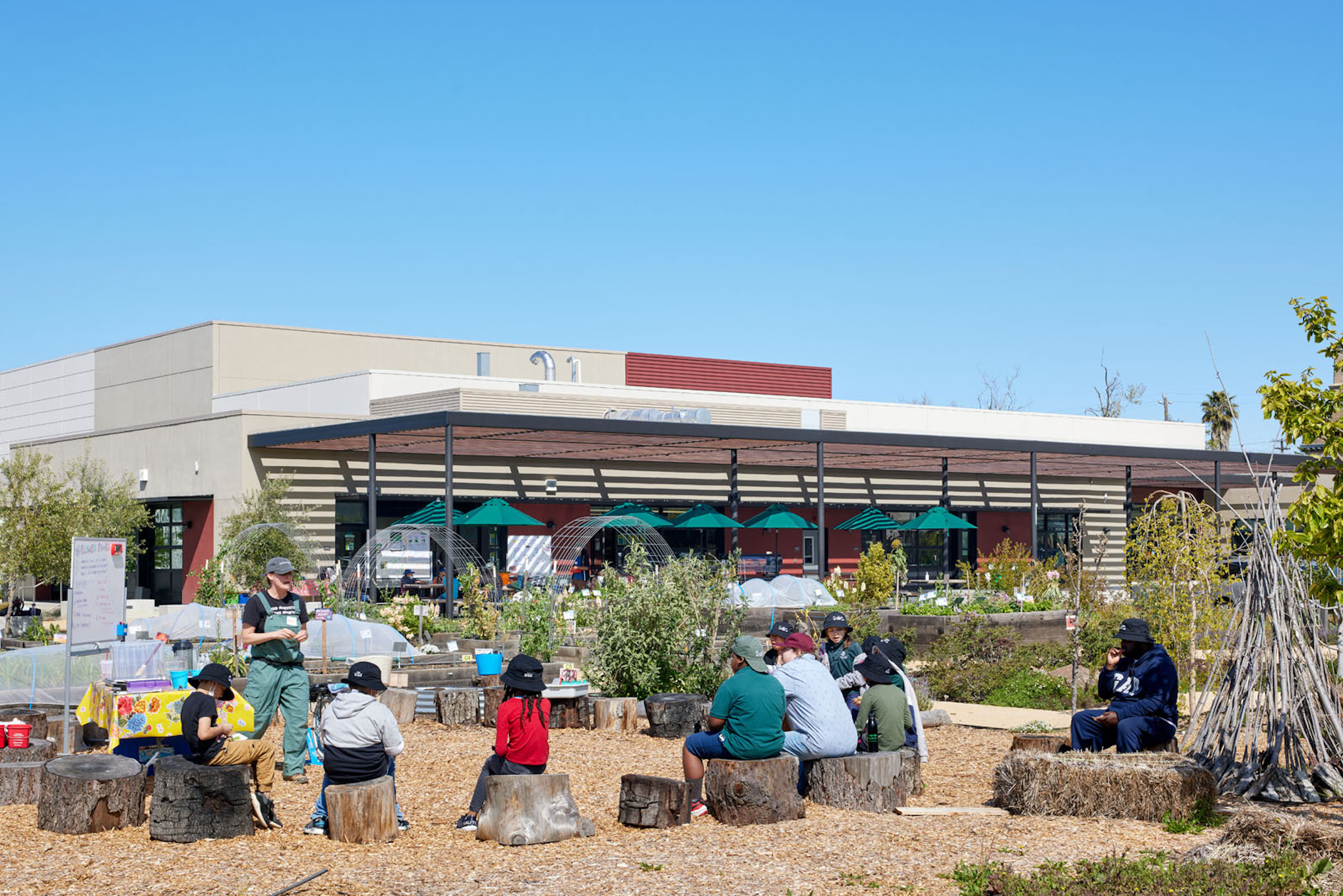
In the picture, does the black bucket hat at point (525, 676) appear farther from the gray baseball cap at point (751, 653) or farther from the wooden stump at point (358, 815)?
the gray baseball cap at point (751, 653)

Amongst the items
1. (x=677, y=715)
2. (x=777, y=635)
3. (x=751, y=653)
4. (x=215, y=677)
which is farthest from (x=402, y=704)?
(x=751, y=653)

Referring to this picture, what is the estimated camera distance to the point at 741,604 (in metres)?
15.4

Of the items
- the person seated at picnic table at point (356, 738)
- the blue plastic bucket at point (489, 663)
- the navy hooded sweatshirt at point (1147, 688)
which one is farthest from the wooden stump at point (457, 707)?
the navy hooded sweatshirt at point (1147, 688)

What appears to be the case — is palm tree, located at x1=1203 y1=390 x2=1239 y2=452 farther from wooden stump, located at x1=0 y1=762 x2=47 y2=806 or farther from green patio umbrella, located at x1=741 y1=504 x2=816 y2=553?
wooden stump, located at x1=0 y1=762 x2=47 y2=806

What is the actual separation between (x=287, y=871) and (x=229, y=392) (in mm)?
34887

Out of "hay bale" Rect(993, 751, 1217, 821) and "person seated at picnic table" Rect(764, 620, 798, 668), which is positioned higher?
"person seated at picnic table" Rect(764, 620, 798, 668)

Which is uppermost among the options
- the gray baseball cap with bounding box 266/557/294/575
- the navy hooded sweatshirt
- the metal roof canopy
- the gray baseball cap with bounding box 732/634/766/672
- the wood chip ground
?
the metal roof canopy

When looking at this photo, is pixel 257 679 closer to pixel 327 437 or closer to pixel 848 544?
pixel 327 437

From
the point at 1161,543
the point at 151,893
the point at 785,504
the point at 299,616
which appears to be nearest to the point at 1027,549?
the point at 785,504

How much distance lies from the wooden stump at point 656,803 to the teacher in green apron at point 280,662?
9.49 feet

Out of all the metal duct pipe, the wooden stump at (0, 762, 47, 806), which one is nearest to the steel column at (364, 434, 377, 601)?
the wooden stump at (0, 762, 47, 806)

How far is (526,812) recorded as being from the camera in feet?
27.6

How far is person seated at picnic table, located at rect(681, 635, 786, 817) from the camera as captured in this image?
8992 mm

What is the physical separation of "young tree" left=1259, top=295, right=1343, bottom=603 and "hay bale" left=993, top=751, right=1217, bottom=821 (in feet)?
5.02
